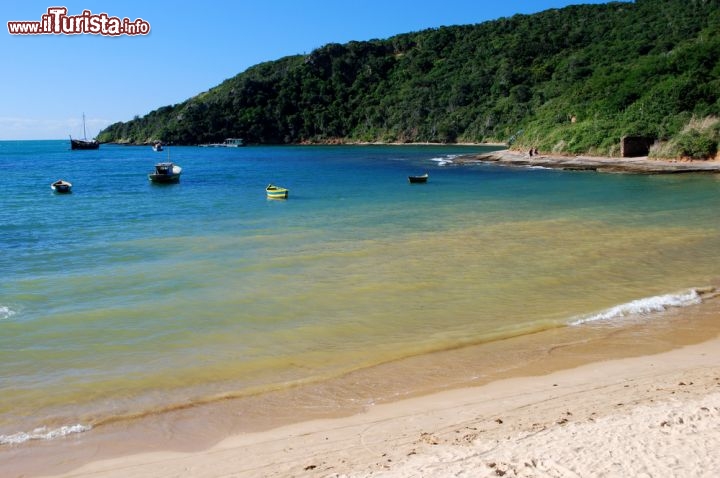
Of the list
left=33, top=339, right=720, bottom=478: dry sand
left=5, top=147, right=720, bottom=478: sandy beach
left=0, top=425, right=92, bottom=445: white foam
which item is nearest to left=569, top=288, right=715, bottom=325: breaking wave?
left=5, top=147, right=720, bottom=478: sandy beach

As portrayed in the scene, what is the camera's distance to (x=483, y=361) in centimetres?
918

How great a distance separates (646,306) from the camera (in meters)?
11.6

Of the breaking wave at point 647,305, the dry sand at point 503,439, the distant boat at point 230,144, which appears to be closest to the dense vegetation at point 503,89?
the distant boat at point 230,144

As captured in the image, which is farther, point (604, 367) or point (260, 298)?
point (260, 298)

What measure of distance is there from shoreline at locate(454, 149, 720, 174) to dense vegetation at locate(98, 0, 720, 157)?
4.67 feet

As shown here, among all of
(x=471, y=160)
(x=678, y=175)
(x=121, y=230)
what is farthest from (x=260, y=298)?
(x=471, y=160)

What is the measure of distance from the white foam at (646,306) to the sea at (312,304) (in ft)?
0.19

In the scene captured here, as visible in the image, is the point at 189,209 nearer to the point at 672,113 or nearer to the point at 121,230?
the point at 121,230

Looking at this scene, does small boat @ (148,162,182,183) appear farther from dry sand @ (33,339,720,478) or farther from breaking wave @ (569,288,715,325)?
dry sand @ (33,339,720,478)

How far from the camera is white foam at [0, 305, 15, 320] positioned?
1191cm

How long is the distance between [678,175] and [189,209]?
3198cm

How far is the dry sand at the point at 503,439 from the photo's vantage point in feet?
18.1

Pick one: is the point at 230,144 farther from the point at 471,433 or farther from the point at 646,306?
the point at 471,433

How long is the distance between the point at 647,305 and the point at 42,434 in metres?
10.3
